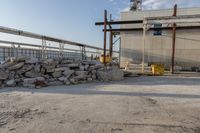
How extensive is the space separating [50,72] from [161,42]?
11.2 m

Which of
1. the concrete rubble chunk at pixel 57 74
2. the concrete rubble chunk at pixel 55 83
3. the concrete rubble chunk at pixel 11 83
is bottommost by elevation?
the concrete rubble chunk at pixel 55 83

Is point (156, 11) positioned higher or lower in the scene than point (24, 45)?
higher

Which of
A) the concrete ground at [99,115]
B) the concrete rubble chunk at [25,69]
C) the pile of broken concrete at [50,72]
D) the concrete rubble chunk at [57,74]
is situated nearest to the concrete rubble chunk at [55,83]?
the pile of broken concrete at [50,72]

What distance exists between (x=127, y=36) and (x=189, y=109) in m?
14.0

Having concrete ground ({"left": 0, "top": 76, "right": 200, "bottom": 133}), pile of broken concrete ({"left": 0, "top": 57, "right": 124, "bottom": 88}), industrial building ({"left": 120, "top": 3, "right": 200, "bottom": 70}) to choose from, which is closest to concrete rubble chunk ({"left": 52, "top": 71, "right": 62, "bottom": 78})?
pile of broken concrete ({"left": 0, "top": 57, "right": 124, "bottom": 88})

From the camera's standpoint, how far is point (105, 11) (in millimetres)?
15594

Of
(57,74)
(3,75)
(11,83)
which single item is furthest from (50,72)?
(3,75)

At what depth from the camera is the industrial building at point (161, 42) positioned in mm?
16516

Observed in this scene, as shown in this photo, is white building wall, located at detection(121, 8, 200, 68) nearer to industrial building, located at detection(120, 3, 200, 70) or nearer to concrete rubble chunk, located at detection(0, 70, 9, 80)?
industrial building, located at detection(120, 3, 200, 70)

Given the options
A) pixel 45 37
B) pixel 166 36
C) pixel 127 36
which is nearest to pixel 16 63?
pixel 45 37

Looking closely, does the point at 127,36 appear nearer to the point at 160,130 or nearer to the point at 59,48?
the point at 59,48

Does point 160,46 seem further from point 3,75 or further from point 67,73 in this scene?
point 3,75

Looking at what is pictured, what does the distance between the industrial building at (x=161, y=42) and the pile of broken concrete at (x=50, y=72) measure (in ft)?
21.6

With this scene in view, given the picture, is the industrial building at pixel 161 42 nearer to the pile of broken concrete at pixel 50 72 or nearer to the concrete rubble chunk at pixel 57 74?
the pile of broken concrete at pixel 50 72
